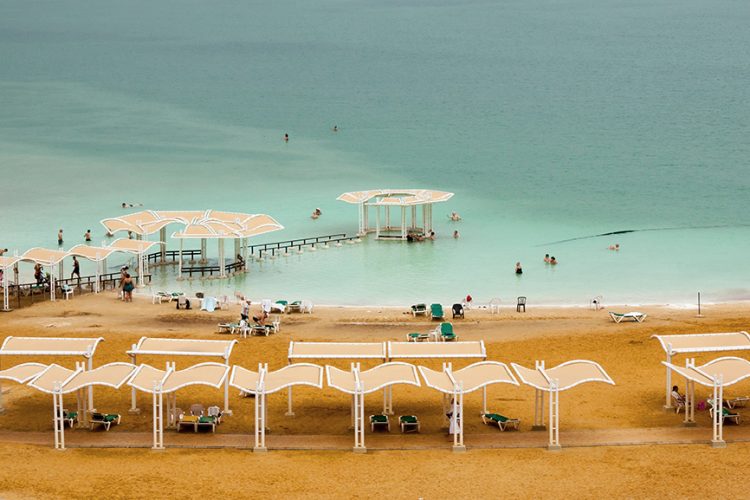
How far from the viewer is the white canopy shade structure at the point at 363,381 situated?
967 inches

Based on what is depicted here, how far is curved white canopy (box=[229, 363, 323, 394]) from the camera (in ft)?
82.4

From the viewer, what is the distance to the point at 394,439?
25.3 meters

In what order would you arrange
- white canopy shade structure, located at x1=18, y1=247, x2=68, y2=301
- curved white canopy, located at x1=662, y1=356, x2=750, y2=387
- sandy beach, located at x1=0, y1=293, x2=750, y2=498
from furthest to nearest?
white canopy shade structure, located at x1=18, y1=247, x2=68, y2=301 → curved white canopy, located at x1=662, y1=356, x2=750, y2=387 → sandy beach, located at x1=0, y1=293, x2=750, y2=498

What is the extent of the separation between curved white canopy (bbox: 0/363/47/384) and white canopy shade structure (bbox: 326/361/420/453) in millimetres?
6712

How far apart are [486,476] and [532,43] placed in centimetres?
15501

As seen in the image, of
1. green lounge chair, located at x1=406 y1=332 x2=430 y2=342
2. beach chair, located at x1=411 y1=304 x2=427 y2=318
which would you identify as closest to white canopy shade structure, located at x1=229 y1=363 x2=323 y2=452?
green lounge chair, located at x1=406 y1=332 x2=430 y2=342

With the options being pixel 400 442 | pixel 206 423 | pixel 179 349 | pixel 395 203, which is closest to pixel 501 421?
pixel 400 442

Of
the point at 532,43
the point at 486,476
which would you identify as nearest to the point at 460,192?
the point at 486,476

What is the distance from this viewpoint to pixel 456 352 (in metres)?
27.3

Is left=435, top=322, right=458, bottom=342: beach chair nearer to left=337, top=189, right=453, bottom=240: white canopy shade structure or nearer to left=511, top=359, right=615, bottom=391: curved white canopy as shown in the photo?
left=511, top=359, right=615, bottom=391: curved white canopy

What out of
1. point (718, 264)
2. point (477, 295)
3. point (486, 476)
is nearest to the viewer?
point (486, 476)

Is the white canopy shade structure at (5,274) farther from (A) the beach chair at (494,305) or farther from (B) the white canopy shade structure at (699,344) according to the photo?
(B) the white canopy shade structure at (699,344)

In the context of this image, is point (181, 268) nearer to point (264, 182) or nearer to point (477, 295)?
point (477, 295)

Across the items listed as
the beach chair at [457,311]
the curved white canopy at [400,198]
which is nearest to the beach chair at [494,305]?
the beach chair at [457,311]
